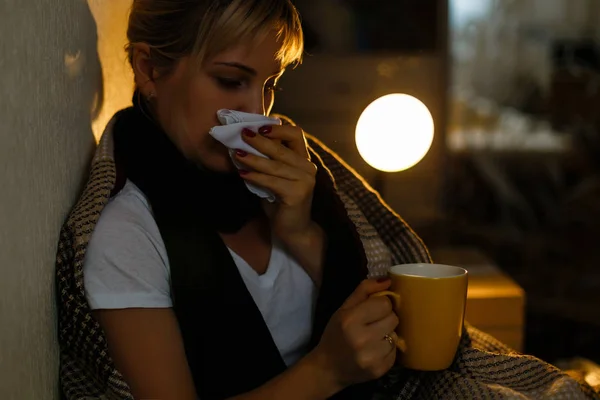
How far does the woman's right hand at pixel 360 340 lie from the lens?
0.79m

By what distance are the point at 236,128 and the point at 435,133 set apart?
2218 mm

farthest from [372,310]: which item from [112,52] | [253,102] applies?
[112,52]

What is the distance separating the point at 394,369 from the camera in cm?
99

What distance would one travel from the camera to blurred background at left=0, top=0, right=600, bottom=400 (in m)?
0.67

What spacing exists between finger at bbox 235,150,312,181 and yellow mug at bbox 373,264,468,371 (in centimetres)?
19

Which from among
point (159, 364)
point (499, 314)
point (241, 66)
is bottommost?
point (499, 314)

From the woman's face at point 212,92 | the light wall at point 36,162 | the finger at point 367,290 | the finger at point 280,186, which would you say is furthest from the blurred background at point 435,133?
the finger at point 367,290

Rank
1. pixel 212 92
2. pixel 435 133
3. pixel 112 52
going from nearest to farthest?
1. pixel 212 92
2. pixel 112 52
3. pixel 435 133

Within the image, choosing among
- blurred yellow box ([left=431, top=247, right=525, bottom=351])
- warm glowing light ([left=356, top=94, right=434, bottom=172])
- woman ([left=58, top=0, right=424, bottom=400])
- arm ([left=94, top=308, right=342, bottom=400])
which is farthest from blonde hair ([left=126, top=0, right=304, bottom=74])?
blurred yellow box ([left=431, top=247, right=525, bottom=351])

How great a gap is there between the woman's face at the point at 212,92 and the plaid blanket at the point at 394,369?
0.34ft

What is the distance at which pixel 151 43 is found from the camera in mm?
948

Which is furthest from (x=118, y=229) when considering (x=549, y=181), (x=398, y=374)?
(x=549, y=181)

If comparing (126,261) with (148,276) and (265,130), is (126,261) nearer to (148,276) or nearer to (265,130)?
(148,276)

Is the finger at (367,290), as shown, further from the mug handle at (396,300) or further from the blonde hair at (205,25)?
the blonde hair at (205,25)
